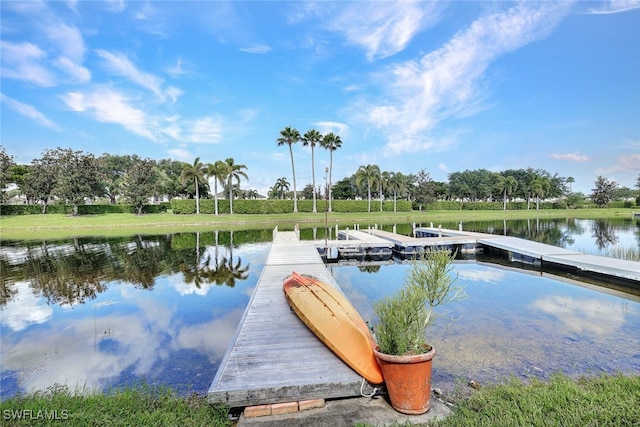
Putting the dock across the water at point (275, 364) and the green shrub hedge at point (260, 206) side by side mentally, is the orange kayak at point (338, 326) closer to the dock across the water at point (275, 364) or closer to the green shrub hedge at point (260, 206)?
the dock across the water at point (275, 364)

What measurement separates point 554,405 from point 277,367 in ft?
9.61

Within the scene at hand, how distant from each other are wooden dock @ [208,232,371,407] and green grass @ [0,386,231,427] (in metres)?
0.28

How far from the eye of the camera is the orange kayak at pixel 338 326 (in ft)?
12.1

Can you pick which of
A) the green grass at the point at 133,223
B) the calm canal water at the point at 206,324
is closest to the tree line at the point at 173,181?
the green grass at the point at 133,223

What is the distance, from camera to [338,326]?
4.23 meters

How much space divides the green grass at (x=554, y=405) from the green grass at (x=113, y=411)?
246 cm

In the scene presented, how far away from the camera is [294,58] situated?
89.6 feet

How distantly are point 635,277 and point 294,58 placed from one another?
1026 inches

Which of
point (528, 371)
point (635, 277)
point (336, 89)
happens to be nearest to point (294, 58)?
point (336, 89)

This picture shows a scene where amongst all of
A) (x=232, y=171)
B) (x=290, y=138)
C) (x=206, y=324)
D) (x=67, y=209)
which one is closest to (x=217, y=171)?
(x=232, y=171)

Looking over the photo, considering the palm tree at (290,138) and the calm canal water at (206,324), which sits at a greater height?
the palm tree at (290,138)

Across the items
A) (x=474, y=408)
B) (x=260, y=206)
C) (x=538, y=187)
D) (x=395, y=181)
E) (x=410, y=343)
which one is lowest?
(x=474, y=408)

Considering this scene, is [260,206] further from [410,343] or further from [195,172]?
[410,343]

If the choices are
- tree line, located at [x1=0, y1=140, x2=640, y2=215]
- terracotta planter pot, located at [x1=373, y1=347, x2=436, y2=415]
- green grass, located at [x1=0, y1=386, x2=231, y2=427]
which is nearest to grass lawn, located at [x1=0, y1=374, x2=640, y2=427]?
green grass, located at [x1=0, y1=386, x2=231, y2=427]
